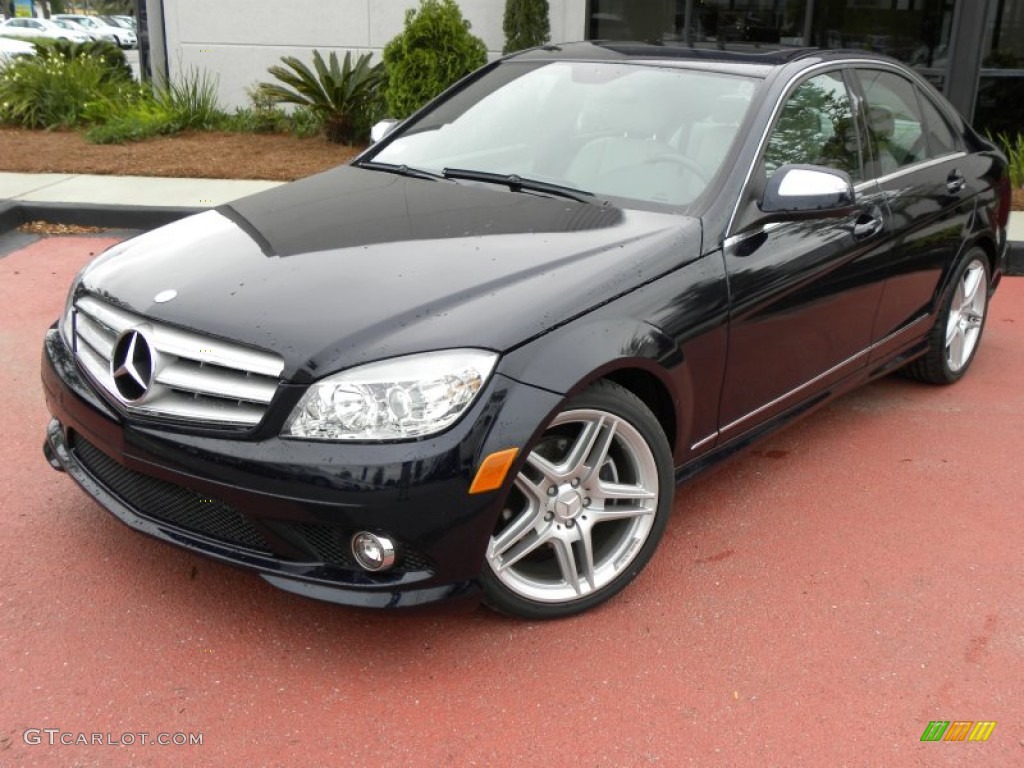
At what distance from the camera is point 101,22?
44125 millimetres

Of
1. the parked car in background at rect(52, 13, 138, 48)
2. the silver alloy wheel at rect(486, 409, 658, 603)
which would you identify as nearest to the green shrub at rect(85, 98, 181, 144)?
the silver alloy wheel at rect(486, 409, 658, 603)

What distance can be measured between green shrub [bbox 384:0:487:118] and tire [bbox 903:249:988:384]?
20.2 ft

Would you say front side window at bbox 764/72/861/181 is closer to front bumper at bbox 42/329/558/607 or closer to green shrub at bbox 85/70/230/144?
front bumper at bbox 42/329/558/607

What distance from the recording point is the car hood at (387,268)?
9.25ft

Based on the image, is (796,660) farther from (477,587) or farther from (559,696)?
(477,587)

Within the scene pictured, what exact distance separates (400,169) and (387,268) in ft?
3.97

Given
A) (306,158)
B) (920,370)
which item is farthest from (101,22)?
(920,370)

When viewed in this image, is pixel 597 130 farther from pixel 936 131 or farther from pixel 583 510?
pixel 936 131

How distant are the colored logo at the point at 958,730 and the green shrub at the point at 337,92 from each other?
9386 millimetres

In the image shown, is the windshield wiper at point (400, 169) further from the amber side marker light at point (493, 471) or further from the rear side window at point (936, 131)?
the rear side window at point (936, 131)

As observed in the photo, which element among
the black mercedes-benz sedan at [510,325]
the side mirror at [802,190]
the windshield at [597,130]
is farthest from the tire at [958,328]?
the windshield at [597,130]

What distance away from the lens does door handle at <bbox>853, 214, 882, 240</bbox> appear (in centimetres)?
404

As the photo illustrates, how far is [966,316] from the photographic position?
5.31 metres

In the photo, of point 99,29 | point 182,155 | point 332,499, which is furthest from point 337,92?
point 99,29
